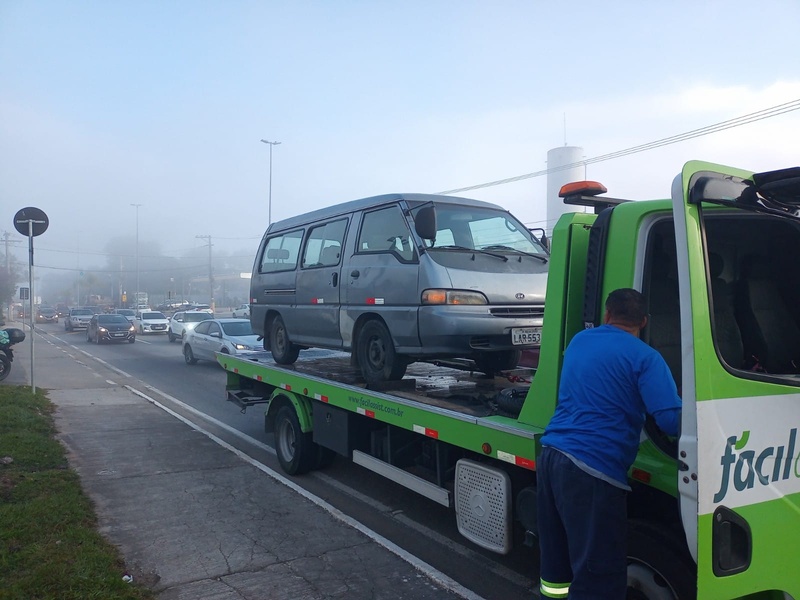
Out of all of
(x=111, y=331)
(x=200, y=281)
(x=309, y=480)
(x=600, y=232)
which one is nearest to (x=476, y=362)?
(x=309, y=480)

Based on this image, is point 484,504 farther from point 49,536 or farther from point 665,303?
point 49,536

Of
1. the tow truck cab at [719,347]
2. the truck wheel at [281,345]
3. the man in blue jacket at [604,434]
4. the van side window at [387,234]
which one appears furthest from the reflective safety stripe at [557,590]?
the truck wheel at [281,345]

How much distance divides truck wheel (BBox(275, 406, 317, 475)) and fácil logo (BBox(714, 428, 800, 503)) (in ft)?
Result: 15.7

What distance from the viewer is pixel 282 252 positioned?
26.0 feet

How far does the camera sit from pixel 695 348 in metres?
2.62

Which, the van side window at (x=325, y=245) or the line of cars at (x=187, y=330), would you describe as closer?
the van side window at (x=325, y=245)

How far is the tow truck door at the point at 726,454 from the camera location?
8.32 ft

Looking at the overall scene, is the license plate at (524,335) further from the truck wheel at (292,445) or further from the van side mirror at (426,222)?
the truck wheel at (292,445)

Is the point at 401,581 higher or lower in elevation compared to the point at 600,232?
lower

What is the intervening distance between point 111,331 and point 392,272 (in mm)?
25860

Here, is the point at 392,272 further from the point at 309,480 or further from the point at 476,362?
the point at 309,480

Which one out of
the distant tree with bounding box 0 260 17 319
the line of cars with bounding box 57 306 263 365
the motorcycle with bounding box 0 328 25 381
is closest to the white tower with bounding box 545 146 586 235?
the line of cars with bounding box 57 306 263 365

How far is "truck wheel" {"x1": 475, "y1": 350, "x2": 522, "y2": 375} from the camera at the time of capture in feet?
20.1

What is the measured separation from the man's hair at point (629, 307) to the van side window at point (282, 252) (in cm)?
510
